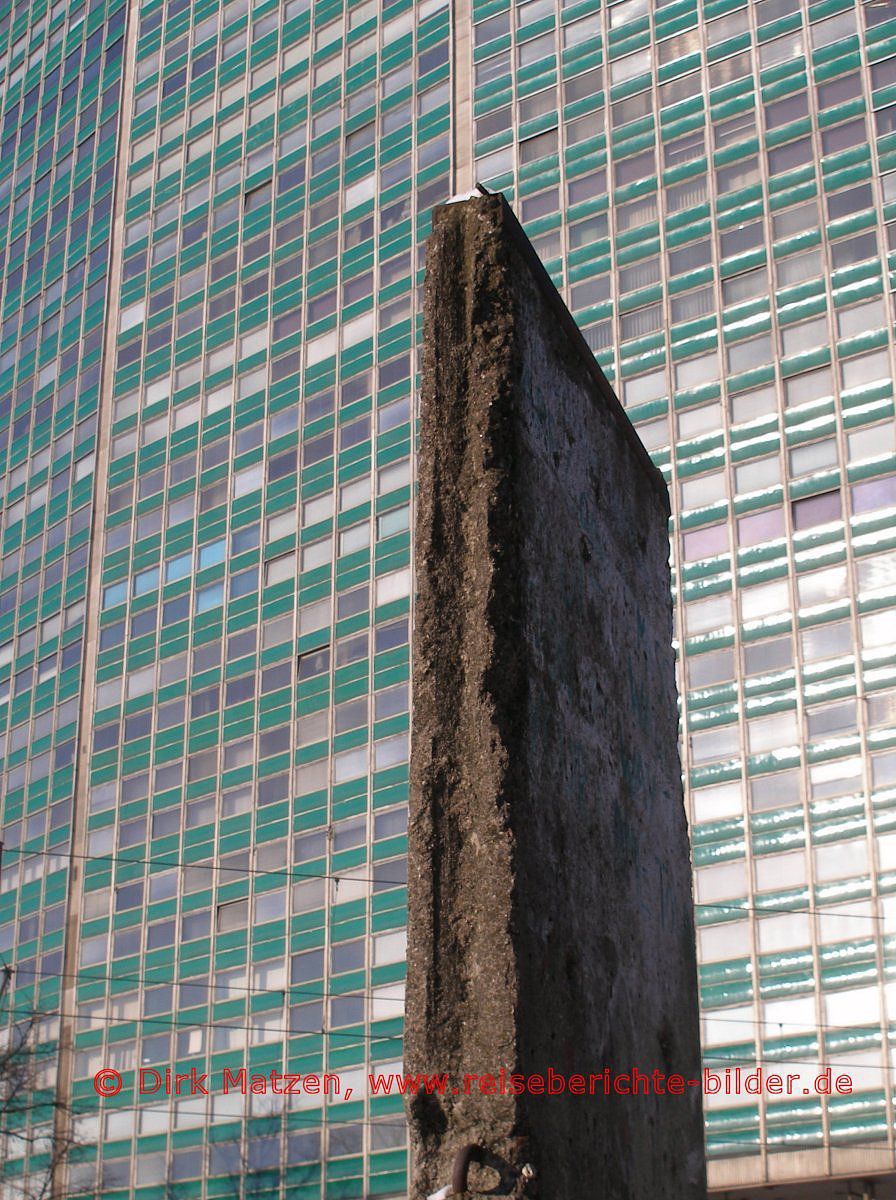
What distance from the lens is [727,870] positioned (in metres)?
32.1

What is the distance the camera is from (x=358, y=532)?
39.3m

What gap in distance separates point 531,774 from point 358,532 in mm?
34532

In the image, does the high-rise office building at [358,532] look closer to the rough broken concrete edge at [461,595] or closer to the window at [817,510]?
the window at [817,510]

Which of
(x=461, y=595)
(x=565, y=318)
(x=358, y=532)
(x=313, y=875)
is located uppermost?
(x=358, y=532)

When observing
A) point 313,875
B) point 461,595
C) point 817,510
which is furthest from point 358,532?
point 461,595

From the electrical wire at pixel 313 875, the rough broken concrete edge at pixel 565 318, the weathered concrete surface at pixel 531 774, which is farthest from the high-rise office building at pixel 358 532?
the weathered concrete surface at pixel 531 774

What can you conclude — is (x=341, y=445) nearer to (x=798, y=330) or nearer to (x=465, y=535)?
(x=798, y=330)

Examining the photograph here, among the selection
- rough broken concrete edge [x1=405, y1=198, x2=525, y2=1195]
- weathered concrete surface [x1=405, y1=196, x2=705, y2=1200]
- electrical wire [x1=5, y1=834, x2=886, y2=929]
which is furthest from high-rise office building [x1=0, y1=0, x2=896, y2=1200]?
rough broken concrete edge [x1=405, y1=198, x2=525, y2=1195]

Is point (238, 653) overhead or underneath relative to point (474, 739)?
overhead

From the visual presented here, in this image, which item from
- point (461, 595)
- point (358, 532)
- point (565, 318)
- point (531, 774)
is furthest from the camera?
point (358, 532)

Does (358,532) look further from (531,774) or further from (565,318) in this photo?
(531,774)

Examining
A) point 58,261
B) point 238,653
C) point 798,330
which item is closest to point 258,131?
Result: point 58,261

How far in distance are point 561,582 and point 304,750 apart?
1295 inches

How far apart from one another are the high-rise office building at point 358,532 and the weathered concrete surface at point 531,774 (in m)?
25.4
